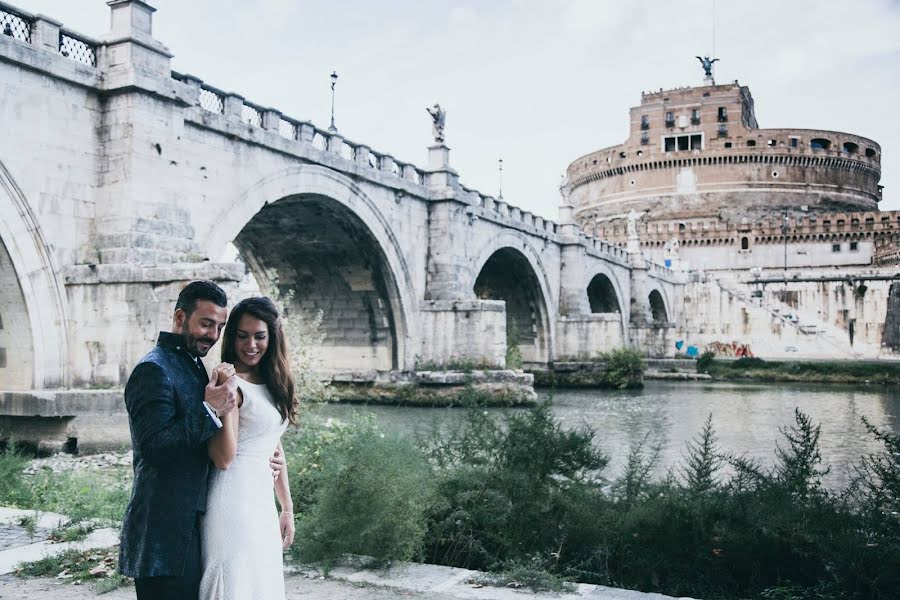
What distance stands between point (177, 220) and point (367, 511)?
392 inches

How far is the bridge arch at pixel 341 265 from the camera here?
20562 millimetres

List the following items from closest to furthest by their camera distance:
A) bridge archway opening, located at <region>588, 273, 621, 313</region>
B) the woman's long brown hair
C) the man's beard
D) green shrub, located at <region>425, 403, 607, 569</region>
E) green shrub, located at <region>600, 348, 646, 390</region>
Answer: the man's beard < the woman's long brown hair < green shrub, located at <region>425, 403, 607, 569</region> < green shrub, located at <region>600, 348, 646, 390</region> < bridge archway opening, located at <region>588, 273, 621, 313</region>

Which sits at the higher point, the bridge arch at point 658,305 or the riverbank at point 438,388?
the bridge arch at point 658,305

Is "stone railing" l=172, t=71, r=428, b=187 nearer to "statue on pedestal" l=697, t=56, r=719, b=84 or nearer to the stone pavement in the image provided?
the stone pavement

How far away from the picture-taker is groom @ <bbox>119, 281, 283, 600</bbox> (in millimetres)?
2623

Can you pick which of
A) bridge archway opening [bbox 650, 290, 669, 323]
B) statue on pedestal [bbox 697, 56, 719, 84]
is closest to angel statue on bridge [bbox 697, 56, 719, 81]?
statue on pedestal [bbox 697, 56, 719, 84]

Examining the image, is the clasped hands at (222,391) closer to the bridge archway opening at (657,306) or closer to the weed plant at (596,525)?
the weed plant at (596,525)

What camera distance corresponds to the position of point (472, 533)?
5562mm

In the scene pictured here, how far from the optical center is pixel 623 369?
32375 millimetres

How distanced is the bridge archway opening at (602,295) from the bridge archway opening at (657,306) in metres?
7.02

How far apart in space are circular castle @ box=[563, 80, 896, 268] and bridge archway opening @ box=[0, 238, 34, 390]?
58.2 metres

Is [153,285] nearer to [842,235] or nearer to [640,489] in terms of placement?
[640,489]

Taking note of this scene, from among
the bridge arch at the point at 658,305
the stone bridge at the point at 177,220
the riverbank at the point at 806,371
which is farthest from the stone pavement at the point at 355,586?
the bridge arch at the point at 658,305

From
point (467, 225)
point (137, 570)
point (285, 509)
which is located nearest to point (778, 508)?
point (285, 509)
